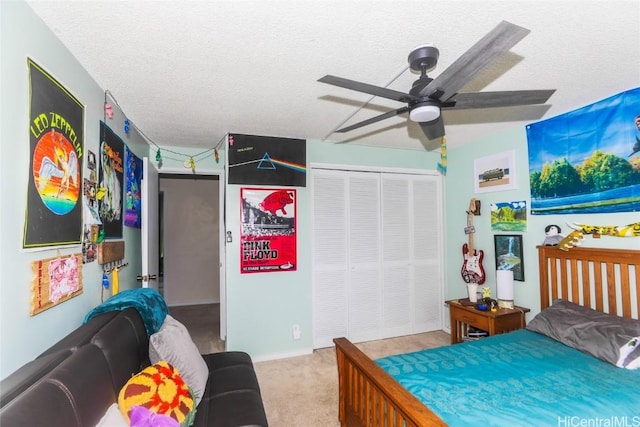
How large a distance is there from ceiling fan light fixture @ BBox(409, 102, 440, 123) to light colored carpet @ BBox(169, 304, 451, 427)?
7.09ft

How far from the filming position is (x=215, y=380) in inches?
78.1

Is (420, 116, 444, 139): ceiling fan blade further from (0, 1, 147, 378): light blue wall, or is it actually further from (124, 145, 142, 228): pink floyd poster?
(124, 145, 142, 228): pink floyd poster

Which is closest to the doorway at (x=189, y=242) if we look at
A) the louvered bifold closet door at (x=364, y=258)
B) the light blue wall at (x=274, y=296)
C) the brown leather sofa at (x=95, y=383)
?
the light blue wall at (x=274, y=296)

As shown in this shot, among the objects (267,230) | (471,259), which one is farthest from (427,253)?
(267,230)

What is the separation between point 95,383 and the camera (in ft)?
3.86

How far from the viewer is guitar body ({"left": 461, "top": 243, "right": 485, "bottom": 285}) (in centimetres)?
345

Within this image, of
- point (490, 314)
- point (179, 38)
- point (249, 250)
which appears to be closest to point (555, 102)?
point (490, 314)

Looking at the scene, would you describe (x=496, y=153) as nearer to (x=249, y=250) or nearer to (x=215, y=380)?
(x=249, y=250)

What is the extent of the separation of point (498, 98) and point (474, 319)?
7.51 ft

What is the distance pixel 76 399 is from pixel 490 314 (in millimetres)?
3008

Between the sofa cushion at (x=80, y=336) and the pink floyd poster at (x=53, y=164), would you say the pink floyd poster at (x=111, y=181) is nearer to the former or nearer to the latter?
the pink floyd poster at (x=53, y=164)

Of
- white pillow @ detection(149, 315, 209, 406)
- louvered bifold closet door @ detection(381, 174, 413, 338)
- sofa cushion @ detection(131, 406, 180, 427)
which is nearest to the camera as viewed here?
sofa cushion @ detection(131, 406, 180, 427)

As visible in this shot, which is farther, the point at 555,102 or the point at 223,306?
the point at 223,306

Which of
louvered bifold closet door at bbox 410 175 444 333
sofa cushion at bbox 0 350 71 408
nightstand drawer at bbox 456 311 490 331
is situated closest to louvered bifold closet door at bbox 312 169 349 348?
louvered bifold closet door at bbox 410 175 444 333
